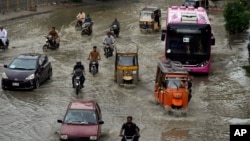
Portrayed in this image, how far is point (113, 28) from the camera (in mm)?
45719

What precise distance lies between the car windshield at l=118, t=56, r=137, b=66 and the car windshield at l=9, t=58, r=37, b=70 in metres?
4.27

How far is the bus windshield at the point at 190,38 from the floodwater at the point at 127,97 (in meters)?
1.62

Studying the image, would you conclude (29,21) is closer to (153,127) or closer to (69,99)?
(69,99)

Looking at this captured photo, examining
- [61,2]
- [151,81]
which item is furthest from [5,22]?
[151,81]

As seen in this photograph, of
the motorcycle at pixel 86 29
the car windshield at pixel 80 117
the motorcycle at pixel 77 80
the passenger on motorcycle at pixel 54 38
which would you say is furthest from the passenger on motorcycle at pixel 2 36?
the car windshield at pixel 80 117

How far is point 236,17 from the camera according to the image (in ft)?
161

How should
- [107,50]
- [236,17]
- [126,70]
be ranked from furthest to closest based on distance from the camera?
1. [236,17]
2. [107,50]
3. [126,70]

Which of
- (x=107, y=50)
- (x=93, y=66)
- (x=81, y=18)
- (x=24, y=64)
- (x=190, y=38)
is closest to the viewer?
(x=24, y=64)

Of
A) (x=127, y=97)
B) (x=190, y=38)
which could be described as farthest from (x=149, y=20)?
(x=127, y=97)

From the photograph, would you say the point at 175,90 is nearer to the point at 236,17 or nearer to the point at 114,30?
the point at 114,30

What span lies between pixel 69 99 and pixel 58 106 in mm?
1304

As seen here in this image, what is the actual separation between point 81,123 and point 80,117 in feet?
1.01

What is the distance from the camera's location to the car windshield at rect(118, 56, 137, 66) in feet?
99.1

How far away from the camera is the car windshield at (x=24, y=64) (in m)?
28.2
